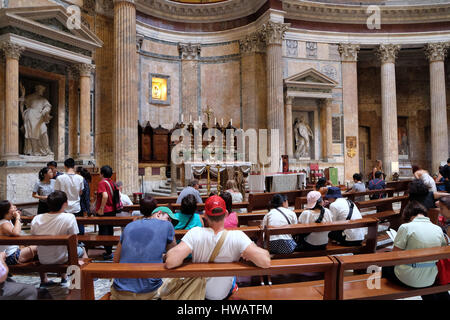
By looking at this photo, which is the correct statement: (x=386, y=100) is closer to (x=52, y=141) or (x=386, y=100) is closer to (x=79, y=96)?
(x=79, y=96)

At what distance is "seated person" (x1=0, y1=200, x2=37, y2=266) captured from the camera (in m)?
3.08

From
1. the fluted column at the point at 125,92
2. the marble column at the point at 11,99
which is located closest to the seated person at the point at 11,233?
the marble column at the point at 11,99

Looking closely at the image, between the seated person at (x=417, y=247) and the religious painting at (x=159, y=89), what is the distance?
14.1m

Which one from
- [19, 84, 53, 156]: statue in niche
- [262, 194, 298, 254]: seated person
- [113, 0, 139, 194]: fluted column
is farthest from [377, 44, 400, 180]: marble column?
[19, 84, 53, 156]: statue in niche

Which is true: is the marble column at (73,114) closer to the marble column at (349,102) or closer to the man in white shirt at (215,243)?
the man in white shirt at (215,243)

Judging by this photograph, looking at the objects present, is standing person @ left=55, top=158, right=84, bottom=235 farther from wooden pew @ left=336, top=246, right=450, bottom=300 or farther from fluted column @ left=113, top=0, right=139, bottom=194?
fluted column @ left=113, top=0, right=139, bottom=194

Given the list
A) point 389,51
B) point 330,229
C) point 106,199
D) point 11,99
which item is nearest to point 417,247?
point 330,229

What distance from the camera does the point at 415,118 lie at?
20.0 metres

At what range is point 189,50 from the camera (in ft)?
52.3

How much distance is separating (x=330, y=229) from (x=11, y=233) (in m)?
3.25

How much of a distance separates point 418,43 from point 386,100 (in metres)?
3.50

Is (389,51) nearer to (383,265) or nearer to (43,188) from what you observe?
(43,188)

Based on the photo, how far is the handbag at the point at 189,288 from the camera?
2.10 m

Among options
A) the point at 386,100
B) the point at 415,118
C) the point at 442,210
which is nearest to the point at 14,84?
the point at 442,210
